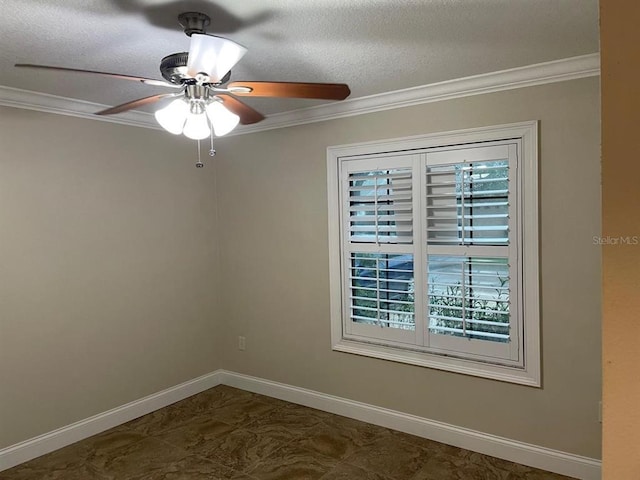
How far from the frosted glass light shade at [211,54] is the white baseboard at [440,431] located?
2.65 meters

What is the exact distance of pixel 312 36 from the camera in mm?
2201

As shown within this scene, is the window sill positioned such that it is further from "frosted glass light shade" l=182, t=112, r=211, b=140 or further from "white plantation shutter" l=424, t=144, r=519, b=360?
→ "frosted glass light shade" l=182, t=112, r=211, b=140

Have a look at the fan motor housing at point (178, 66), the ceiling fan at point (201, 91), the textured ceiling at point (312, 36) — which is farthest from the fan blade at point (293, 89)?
the textured ceiling at point (312, 36)

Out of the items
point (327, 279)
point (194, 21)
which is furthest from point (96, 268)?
point (194, 21)

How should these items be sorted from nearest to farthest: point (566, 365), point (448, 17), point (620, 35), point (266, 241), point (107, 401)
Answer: point (620, 35), point (448, 17), point (566, 365), point (107, 401), point (266, 241)

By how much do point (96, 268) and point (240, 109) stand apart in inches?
75.2

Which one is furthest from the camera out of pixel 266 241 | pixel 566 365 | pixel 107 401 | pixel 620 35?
pixel 266 241

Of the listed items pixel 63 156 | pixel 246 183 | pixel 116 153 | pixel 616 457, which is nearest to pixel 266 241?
pixel 246 183

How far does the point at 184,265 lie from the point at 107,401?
1194 mm

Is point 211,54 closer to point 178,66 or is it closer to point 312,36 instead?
point 178,66

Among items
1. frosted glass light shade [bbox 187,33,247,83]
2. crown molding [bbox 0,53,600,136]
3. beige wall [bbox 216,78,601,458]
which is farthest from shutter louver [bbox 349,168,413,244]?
frosted glass light shade [bbox 187,33,247,83]

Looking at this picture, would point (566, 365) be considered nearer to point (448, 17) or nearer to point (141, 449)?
point (448, 17)

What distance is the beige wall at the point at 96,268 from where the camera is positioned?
10.3 feet

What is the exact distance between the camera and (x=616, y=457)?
90cm
